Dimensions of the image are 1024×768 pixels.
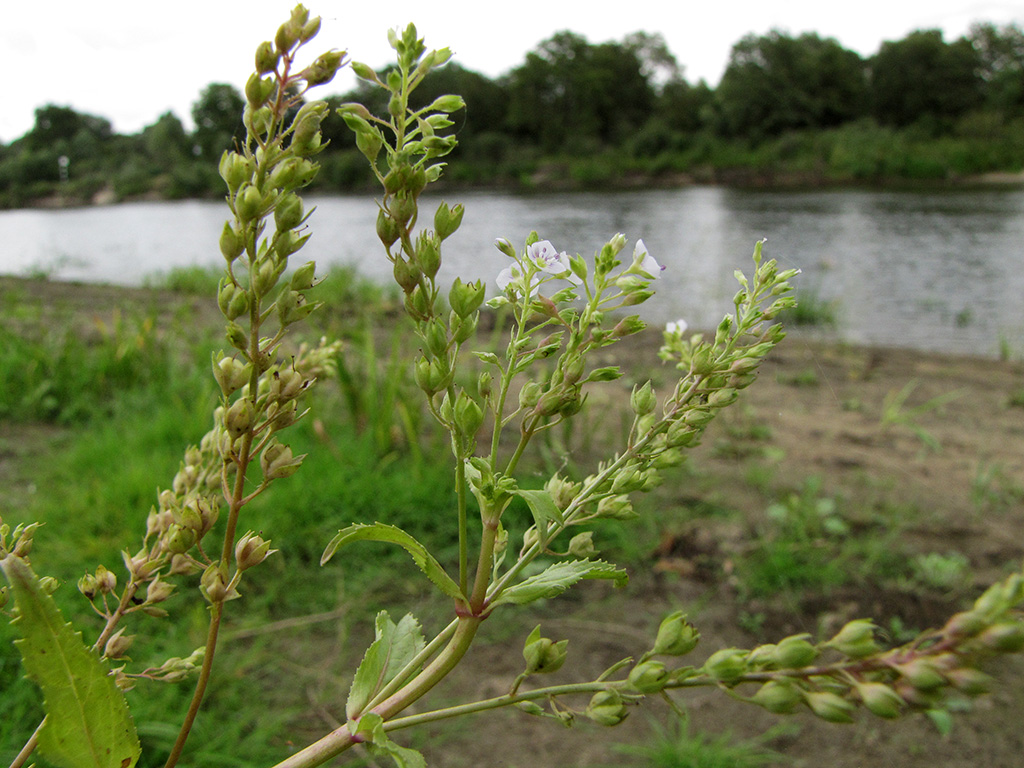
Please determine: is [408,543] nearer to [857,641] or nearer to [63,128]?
[857,641]

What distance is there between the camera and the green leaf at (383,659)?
0.57 m

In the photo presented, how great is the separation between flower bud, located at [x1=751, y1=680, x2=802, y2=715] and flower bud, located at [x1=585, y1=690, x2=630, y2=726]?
0.34ft

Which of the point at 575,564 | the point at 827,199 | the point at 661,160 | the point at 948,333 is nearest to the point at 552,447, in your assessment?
the point at 575,564

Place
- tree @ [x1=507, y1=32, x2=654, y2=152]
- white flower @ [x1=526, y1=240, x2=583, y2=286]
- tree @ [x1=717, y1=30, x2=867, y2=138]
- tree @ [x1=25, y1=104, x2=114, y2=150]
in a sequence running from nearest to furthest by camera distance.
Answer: white flower @ [x1=526, y1=240, x2=583, y2=286]
tree @ [x1=717, y1=30, x2=867, y2=138]
tree @ [x1=25, y1=104, x2=114, y2=150]
tree @ [x1=507, y1=32, x2=654, y2=152]

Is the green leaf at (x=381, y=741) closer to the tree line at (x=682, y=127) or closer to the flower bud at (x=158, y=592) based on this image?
the flower bud at (x=158, y=592)

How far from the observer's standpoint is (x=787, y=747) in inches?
85.6

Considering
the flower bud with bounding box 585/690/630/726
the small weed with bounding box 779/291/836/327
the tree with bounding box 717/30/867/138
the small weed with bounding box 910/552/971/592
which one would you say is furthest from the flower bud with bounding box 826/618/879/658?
the tree with bounding box 717/30/867/138

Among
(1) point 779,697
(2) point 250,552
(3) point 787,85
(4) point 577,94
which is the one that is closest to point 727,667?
(1) point 779,697

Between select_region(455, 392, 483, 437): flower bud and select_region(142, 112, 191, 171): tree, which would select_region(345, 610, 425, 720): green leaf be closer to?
select_region(455, 392, 483, 437): flower bud

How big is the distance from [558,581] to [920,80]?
3411cm

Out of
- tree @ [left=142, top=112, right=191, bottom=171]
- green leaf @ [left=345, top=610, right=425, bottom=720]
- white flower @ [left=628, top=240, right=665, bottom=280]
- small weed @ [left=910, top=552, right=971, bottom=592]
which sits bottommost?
small weed @ [left=910, top=552, right=971, bottom=592]

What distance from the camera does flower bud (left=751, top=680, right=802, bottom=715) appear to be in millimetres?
418

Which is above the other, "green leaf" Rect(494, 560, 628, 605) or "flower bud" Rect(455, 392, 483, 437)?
"flower bud" Rect(455, 392, 483, 437)

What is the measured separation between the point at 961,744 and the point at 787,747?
53cm
